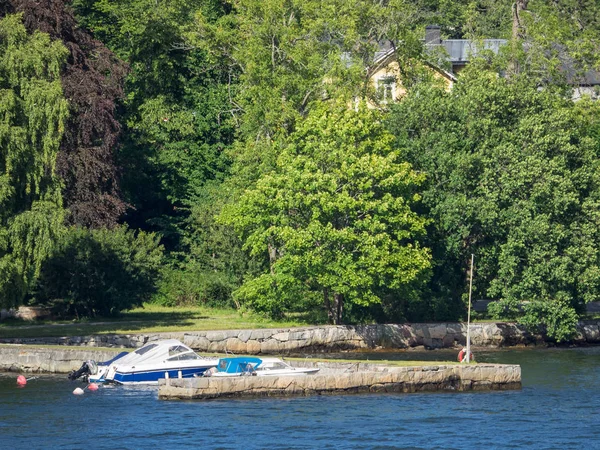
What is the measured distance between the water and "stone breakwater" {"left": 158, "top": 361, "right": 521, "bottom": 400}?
54 centimetres

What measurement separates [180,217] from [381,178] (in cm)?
1778

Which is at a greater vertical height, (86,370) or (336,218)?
(336,218)

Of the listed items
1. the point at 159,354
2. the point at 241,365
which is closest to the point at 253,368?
the point at 241,365

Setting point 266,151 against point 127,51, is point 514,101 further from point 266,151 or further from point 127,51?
point 127,51

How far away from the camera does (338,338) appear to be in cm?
5281

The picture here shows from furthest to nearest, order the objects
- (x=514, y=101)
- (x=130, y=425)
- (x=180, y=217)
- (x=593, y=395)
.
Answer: (x=180, y=217)
(x=514, y=101)
(x=593, y=395)
(x=130, y=425)

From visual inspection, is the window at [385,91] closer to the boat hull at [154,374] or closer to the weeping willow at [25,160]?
the weeping willow at [25,160]

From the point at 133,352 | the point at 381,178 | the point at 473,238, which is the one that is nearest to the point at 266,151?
the point at 381,178

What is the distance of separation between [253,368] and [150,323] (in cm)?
1347

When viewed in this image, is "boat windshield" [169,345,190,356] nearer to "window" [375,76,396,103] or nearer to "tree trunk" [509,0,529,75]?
"window" [375,76,396,103]

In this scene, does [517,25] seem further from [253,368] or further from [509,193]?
[253,368]

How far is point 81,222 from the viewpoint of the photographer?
59.4 metres

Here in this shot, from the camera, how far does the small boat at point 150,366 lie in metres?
42.3

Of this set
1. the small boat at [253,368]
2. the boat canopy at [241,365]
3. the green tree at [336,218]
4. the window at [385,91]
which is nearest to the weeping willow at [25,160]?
the small boat at [253,368]
